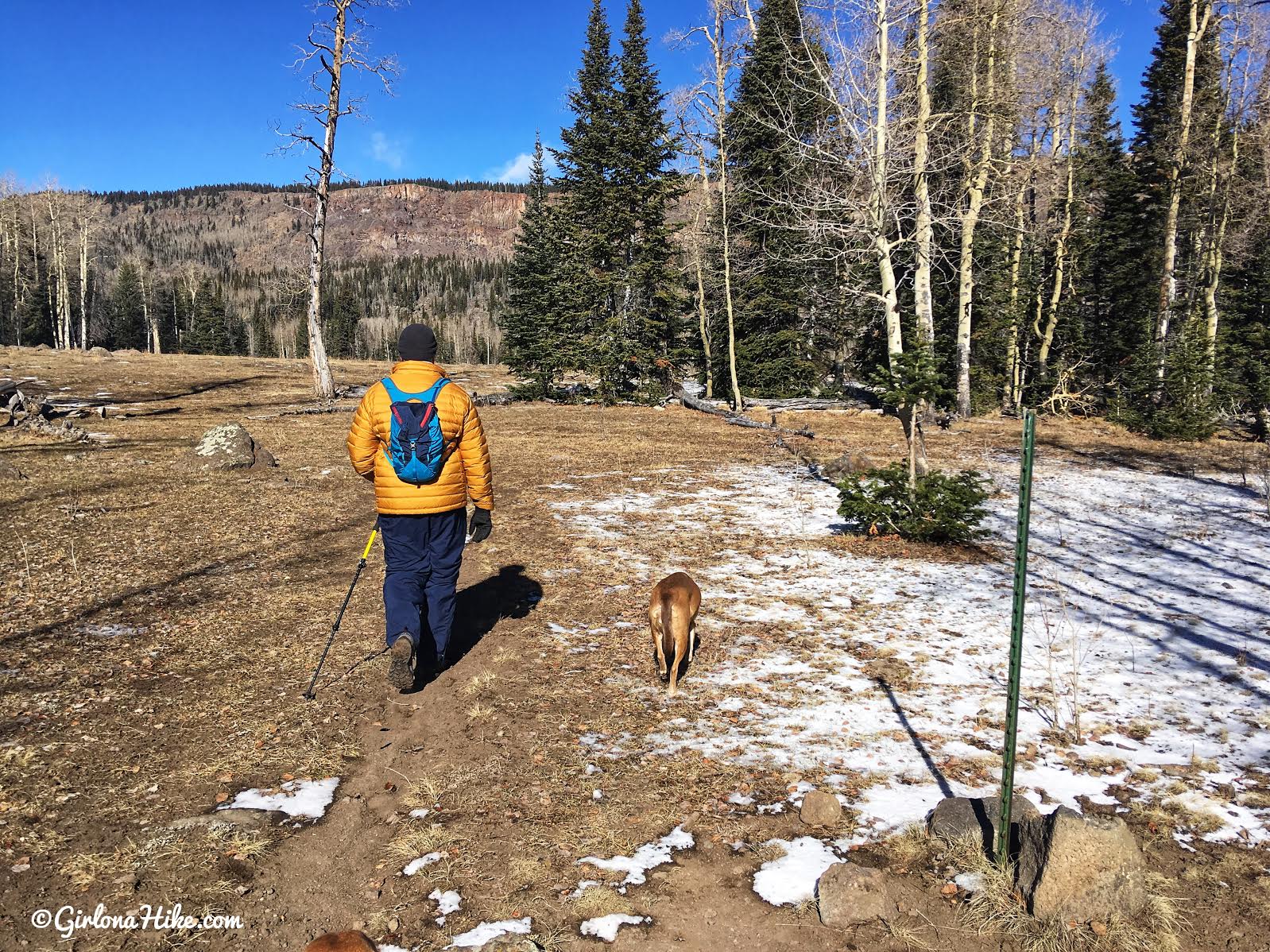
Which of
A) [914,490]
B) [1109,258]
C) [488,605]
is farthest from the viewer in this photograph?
[1109,258]

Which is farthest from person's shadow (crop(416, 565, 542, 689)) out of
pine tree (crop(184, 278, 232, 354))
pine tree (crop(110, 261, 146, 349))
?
pine tree (crop(110, 261, 146, 349))

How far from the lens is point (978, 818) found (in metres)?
3.48

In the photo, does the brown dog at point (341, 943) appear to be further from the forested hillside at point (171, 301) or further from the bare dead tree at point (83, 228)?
the bare dead tree at point (83, 228)

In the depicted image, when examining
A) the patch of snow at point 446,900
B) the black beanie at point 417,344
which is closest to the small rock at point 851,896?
the patch of snow at point 446,900

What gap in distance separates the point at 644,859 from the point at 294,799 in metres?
2.06

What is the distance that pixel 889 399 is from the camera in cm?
859

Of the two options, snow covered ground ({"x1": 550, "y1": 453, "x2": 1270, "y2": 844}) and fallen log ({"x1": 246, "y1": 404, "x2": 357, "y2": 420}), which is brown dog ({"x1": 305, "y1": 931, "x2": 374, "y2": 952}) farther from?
fallen log ({"x1": 246, "y1": 404, "x2": 357, "y2": 420})

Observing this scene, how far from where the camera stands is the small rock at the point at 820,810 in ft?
12.1

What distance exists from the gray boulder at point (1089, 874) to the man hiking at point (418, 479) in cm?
395

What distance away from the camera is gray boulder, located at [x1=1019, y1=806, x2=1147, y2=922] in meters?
2.88

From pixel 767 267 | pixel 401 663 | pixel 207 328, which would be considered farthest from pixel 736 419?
pixel 207 328

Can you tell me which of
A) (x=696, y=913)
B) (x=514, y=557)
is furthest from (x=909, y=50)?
(x=696, y=913)

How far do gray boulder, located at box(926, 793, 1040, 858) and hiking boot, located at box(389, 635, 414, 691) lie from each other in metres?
3.47

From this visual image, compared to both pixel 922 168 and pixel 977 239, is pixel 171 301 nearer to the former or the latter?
pixel 977 239
